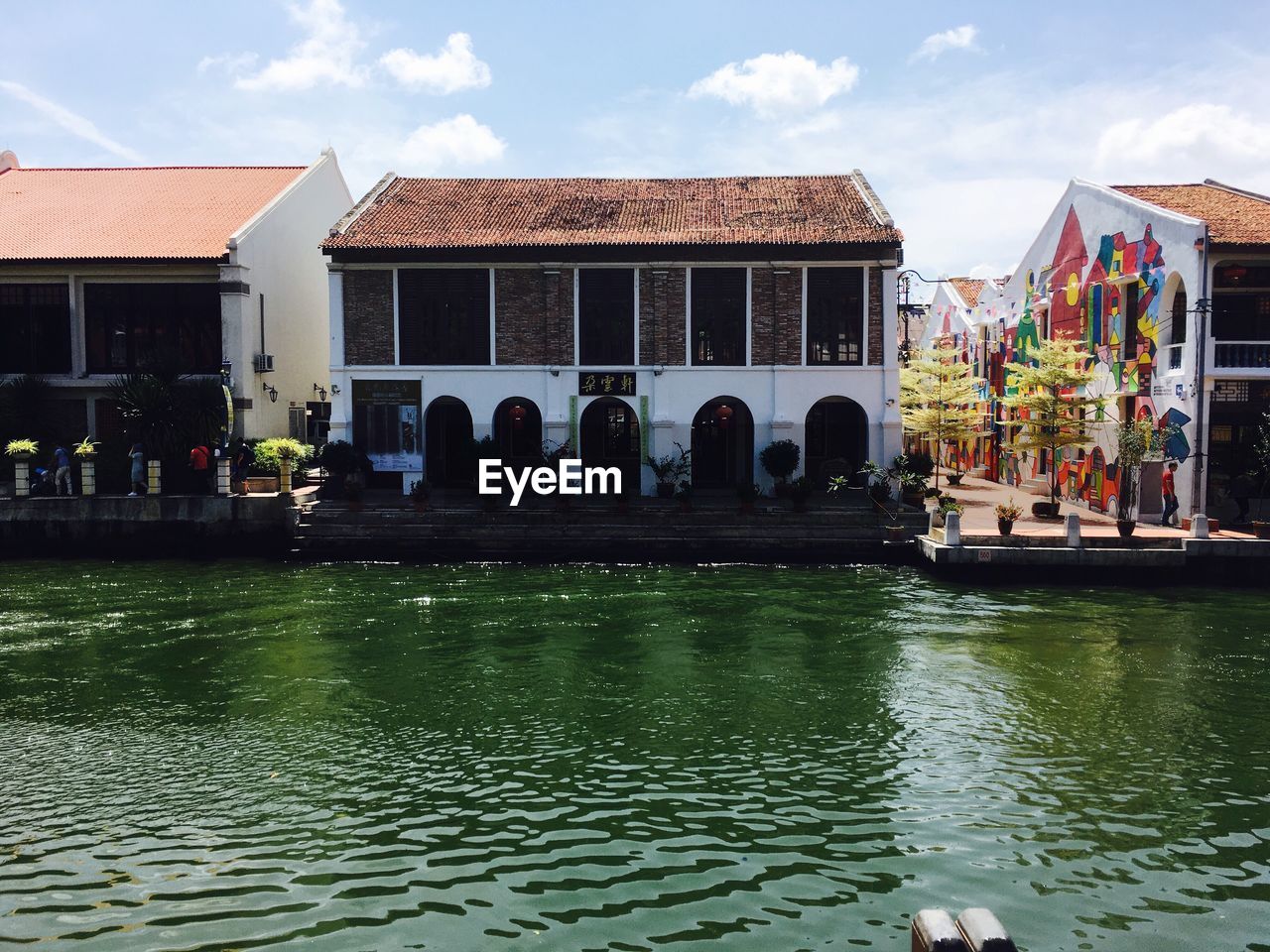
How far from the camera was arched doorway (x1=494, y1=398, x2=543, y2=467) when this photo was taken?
1163 inches

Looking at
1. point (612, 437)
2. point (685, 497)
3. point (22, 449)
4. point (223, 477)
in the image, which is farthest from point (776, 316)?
point (22, 449)

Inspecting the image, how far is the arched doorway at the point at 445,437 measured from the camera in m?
30.0

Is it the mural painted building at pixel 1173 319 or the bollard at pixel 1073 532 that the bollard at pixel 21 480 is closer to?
the bollard at pixel 1073 532

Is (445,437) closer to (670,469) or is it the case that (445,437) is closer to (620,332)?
(620,332)

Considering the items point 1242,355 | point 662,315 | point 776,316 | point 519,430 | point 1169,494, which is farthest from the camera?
point 519,430

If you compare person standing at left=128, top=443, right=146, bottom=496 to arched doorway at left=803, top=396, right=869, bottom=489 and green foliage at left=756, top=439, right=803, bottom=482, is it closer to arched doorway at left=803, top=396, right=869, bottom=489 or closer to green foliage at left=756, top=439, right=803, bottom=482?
green foliage at left=756, top=439, right=803, bottom=482

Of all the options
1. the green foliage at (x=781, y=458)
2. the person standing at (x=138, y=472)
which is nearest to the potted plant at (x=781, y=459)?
the green foliage at (x=781, y=458)

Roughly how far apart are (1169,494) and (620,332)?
14.6m

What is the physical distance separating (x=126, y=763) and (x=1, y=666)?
5.60 metres

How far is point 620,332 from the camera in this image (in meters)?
29.0

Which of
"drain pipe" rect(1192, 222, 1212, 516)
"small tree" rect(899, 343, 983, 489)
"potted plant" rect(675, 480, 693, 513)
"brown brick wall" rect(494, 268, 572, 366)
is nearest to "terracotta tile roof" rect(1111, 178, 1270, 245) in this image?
"drain pipe" rect(1192, 222, 1212, 516)

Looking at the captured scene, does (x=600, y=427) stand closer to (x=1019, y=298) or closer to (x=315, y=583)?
(x=315, y=583)

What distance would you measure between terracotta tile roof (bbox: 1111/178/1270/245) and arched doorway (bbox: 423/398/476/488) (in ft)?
64.5

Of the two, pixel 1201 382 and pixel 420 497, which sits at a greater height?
pixel 1201 382
